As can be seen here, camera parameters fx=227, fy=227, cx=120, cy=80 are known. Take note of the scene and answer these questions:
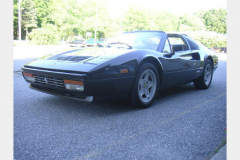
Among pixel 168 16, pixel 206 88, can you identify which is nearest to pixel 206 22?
pixel 168 16

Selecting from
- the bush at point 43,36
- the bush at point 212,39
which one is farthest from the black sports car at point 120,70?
the bush at point 212,39

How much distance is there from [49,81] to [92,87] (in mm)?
630

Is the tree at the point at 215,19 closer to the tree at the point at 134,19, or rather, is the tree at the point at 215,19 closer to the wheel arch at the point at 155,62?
the tree at the point at 134,19

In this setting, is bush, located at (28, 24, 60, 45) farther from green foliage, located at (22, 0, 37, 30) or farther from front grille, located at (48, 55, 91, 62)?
front grille, located at (48, 55, 91, 62)

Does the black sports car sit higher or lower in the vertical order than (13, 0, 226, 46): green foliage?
lower

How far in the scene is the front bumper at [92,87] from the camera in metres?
2.68

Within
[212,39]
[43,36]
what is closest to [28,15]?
[43,36]

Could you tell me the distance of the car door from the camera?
145 inches

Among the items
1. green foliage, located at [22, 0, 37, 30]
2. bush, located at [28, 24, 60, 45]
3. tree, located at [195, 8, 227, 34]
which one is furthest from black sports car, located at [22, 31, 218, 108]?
tree, located at [195, 8, 227, 34]

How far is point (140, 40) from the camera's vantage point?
387cm

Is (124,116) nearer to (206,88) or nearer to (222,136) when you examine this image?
(222,136)

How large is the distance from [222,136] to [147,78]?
1339 millimetres

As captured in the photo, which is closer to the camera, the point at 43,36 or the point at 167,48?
the point at 167,48

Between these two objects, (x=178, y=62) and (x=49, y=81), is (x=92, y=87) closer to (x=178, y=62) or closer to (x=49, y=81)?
(x=49, y=81)
